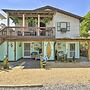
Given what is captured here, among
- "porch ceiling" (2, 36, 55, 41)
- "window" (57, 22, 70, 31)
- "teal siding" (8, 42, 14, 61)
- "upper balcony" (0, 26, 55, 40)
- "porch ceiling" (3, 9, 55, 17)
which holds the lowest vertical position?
"teal siding" (8, 42, 14, 61)

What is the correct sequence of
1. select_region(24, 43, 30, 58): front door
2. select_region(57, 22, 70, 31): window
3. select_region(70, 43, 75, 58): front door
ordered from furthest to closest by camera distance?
select_region(24, 43, 30, 58): front door
select_region(57, 22, 70, 31): window
select_region(70, 43, 75, 58): front door

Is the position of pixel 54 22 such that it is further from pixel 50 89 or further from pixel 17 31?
pixel 50 89

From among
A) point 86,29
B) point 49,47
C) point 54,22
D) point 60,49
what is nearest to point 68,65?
point 49,47

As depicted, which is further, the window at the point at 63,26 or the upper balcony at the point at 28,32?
the window at the point at 63,26

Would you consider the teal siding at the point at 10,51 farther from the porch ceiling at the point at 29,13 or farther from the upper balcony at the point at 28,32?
the porch ceiling at the point at 29,13

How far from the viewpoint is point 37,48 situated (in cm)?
3328

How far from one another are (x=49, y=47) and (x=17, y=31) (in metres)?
4.37

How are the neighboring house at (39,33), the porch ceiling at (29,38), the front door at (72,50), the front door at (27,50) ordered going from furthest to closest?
1. the front door at (27,50)
2. the front door at (72,50)
3. the neighboring house at (39,33)
4. the porch ceiling at (29,38)

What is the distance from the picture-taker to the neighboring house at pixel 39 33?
2605cm

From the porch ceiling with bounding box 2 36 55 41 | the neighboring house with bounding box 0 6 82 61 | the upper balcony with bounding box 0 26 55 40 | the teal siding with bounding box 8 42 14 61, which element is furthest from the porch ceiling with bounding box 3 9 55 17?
the teal siding with bounding box 8 42 14 61

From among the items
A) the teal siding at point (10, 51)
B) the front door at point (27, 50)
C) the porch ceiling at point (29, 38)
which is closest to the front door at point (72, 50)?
the front door at point (27, 50)

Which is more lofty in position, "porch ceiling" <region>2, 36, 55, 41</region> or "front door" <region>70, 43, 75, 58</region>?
"porch ceiling" <region>2, 36, 55, 41</region>

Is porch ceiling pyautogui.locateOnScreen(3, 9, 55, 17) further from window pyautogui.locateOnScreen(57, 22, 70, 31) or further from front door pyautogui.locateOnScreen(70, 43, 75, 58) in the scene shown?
front door pyautogui.locateOnScreen(70, 43, 75, 58)

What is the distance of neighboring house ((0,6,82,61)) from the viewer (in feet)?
85.5
